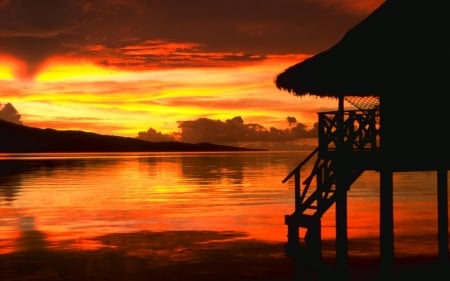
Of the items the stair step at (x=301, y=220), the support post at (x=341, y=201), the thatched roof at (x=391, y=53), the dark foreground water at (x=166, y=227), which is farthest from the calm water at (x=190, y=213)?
the thatched roof at (x=391, y=53)

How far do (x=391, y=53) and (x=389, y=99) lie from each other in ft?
3.86

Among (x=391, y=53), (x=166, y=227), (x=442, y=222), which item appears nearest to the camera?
(x=391, y=53)

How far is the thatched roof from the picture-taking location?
1748 centimetres

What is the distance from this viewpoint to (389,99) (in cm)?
1764

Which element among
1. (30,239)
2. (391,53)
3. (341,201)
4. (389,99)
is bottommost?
(30,239)

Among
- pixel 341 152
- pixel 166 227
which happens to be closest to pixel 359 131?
pixel 341 152

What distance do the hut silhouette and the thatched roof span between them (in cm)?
3

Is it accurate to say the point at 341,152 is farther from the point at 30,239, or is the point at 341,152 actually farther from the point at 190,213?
the point at 190,213

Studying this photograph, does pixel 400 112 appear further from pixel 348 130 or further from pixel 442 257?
pixel 442 257

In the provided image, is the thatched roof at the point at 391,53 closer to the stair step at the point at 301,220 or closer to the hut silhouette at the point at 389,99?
the hut silhouette at the point at 389,99

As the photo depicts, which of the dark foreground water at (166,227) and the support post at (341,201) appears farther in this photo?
the dark foreground water at (166,227)

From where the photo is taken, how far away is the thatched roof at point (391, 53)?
17.5 metres

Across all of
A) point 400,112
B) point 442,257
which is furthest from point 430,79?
point 442,257

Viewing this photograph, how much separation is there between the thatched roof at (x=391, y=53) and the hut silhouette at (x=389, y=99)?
0.03 meters
